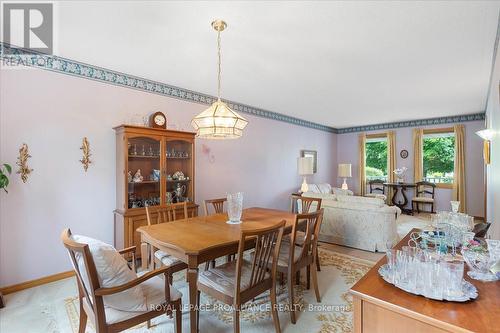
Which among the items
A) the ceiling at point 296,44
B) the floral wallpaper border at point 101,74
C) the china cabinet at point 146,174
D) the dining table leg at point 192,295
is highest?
the ceiling at point 296,44

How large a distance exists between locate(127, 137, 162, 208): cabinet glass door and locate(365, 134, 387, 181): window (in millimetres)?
6564

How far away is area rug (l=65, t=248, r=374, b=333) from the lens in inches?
81.9

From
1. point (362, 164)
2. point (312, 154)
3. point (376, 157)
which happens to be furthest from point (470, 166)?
point (312, 154)

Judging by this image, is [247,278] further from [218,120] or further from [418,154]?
[418,154]

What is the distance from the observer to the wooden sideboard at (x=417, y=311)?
857 mm

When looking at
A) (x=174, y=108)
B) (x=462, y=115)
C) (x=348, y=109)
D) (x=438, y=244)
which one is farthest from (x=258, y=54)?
(x=462, y=115)

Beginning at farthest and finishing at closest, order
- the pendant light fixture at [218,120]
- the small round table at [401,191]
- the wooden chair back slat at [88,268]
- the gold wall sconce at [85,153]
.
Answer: the small round table at [401,191], the gold wall sconce at [85,153], the pendant light fixture at [218,120], the wooden chair back slat at [88,268]

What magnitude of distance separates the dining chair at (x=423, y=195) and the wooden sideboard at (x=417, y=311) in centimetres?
636

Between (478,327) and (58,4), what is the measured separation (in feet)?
10.2

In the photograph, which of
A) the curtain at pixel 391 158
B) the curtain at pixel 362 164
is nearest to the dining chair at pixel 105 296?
the curtain at pixel 391 158

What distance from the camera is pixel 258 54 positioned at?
2.82 metres

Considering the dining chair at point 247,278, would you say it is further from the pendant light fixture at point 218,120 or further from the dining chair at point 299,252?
the pendant light fixture at point 218,120

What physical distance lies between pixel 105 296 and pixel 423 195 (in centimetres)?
768

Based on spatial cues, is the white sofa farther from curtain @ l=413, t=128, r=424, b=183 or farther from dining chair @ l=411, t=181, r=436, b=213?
curtain @ l=413, t=128, r=424, b=183
